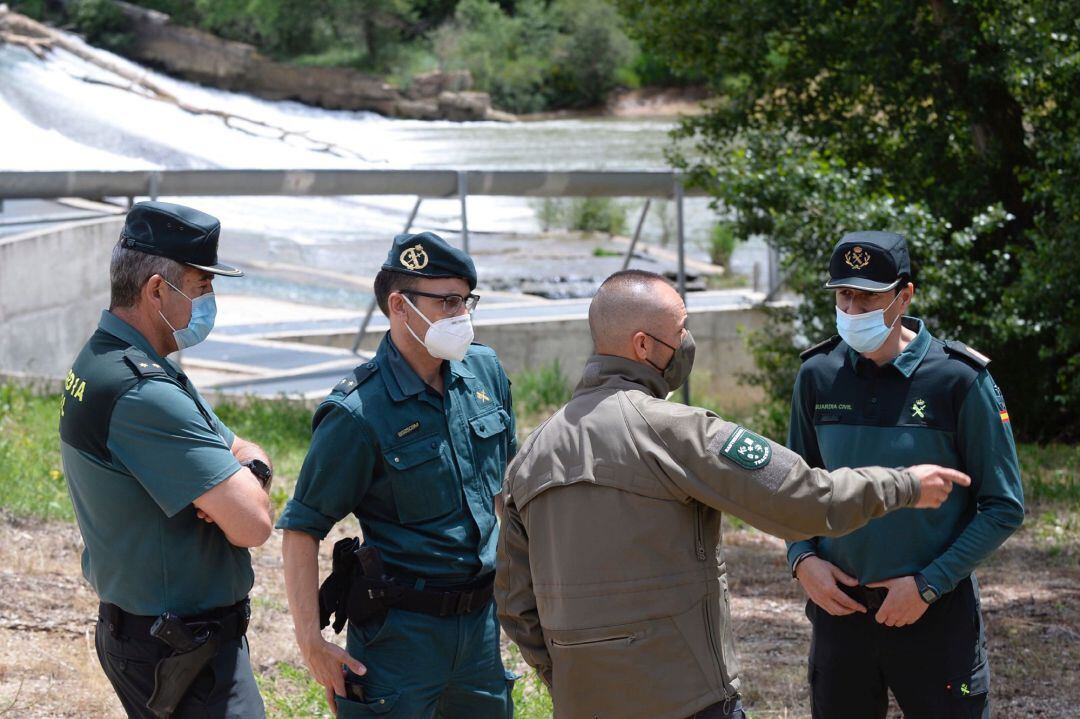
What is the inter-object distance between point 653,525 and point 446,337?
2.71 feet

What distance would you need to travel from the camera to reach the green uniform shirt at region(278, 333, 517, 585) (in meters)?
3.09

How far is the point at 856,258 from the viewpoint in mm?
3408

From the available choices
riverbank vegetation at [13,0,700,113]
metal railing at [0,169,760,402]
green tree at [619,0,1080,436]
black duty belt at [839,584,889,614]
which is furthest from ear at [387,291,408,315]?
riverbank vegetation at [13,0,700,113]

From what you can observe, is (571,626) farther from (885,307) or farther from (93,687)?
(93,687)

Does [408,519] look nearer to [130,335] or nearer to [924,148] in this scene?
[130,335]

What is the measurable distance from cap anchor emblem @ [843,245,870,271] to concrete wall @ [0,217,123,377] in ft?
32.9

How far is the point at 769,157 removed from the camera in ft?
33.4

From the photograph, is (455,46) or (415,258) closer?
(415,258)

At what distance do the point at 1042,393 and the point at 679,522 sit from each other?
330 inches

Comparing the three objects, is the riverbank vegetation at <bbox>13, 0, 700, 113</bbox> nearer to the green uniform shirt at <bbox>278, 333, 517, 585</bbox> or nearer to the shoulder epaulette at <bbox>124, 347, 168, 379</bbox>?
the green uniform shirt at <bbox>278, 333, 517, 585</bbox>

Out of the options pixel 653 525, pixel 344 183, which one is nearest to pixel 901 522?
pixel 653 525

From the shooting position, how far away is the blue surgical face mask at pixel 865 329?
11.1 feet

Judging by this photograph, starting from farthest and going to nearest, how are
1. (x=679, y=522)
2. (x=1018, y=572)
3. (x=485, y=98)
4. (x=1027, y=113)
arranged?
1. (x=485, y=98)
2. (x=1027, y=113)
3. (x=1018, y=572)
4. (x=679, y=522)

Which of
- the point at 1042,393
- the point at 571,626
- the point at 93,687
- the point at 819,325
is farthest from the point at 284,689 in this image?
the point at 1042,393
